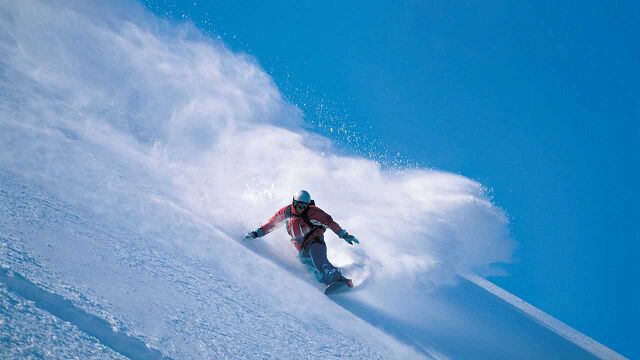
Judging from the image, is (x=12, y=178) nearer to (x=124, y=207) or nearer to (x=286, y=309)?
(x=124, y=207)

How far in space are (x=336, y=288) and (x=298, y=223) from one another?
1.82 m

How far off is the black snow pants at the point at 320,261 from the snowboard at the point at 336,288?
0.15 meters

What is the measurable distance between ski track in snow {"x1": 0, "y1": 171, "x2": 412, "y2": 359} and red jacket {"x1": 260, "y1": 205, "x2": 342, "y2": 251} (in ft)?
10.8

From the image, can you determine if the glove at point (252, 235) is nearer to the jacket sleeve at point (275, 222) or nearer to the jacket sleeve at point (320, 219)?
the jacket sleeve at point (275, 222)

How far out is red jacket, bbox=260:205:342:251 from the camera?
7.87m

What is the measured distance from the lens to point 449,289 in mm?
11758

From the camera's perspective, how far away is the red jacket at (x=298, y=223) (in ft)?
25.8

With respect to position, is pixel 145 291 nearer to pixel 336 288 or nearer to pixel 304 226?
pixel 336 288

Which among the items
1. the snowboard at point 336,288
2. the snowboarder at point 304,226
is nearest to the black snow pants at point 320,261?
the snowboarder at point 304,226

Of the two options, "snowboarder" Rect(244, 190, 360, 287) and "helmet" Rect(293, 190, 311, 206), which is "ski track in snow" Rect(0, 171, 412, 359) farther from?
"helmet" Rect(293, 190, 311, 206)

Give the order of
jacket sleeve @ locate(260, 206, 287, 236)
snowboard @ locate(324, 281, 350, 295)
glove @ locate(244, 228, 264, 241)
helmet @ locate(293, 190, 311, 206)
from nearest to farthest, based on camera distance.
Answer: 1. snowboard @ locate(324, 281, 350, 295)
2. glove @ locate(244, 228, 264, 241)
3. jacket sleeve @ locate(260, 206, 287, 236)
4. helmet @ locate(293, 190, 311, 206)

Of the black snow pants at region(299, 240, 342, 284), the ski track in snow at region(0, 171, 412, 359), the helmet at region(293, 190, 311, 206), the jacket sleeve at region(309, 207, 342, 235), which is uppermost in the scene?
the helmet at region(293, 190, 311, 206)

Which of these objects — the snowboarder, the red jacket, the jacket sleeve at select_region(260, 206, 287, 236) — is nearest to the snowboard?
the snowboarder

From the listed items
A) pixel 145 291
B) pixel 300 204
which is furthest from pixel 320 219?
pixel 145 291
